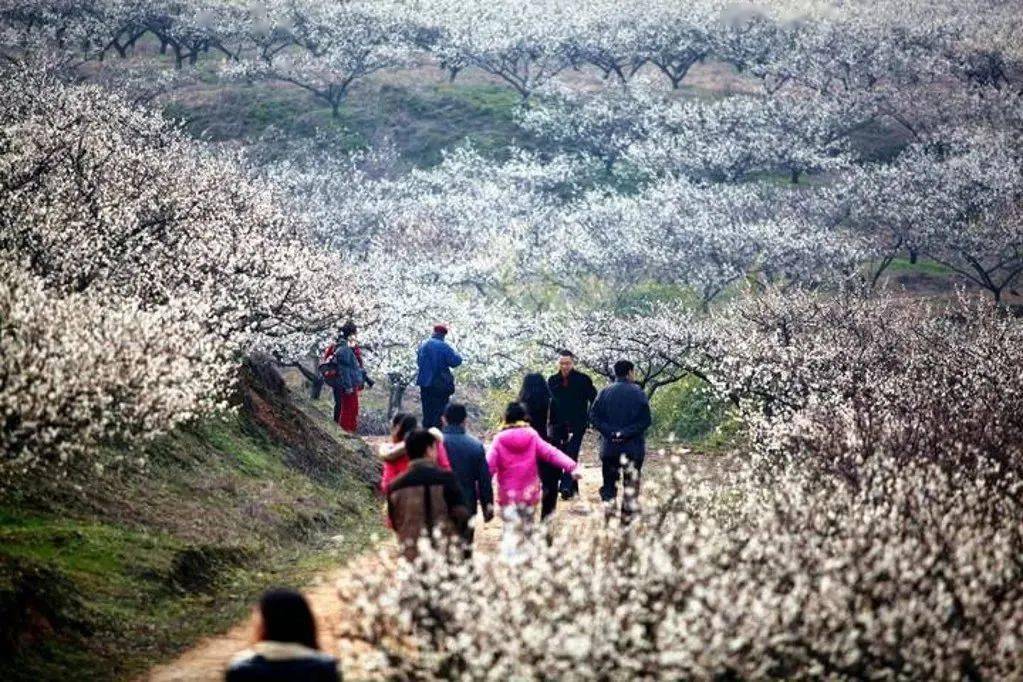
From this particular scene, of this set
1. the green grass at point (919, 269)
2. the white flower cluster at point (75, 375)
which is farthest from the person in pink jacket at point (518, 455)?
the green grass at point (919, 269)

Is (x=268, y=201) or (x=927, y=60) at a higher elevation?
(x=927, y=60)

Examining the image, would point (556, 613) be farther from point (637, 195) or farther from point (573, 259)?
point (637, 195)

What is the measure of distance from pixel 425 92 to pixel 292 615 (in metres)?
93.6

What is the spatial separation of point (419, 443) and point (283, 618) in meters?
4.70

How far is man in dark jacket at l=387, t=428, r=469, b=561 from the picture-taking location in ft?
40.5

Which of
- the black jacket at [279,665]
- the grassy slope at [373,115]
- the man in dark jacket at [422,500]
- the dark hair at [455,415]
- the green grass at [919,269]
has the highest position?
the grassy slope at [373,115]

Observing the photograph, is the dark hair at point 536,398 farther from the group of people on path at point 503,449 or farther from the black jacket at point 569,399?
the black jacket at point 569,399

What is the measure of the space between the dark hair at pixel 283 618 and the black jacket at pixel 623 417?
38.3 feet

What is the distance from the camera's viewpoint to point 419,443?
41.4 feet

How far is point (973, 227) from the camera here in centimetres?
7269

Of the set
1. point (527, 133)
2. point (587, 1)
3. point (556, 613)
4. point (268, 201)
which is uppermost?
point (587, 1)

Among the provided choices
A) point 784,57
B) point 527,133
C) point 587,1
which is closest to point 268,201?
point 527,133

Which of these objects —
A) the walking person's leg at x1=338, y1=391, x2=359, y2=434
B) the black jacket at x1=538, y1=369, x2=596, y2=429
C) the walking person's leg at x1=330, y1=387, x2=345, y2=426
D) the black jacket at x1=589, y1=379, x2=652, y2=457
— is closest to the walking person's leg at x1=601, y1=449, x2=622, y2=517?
the black jacket at x1=589, y1=379, x2=652, y2=457

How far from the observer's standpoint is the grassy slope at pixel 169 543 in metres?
13.9
